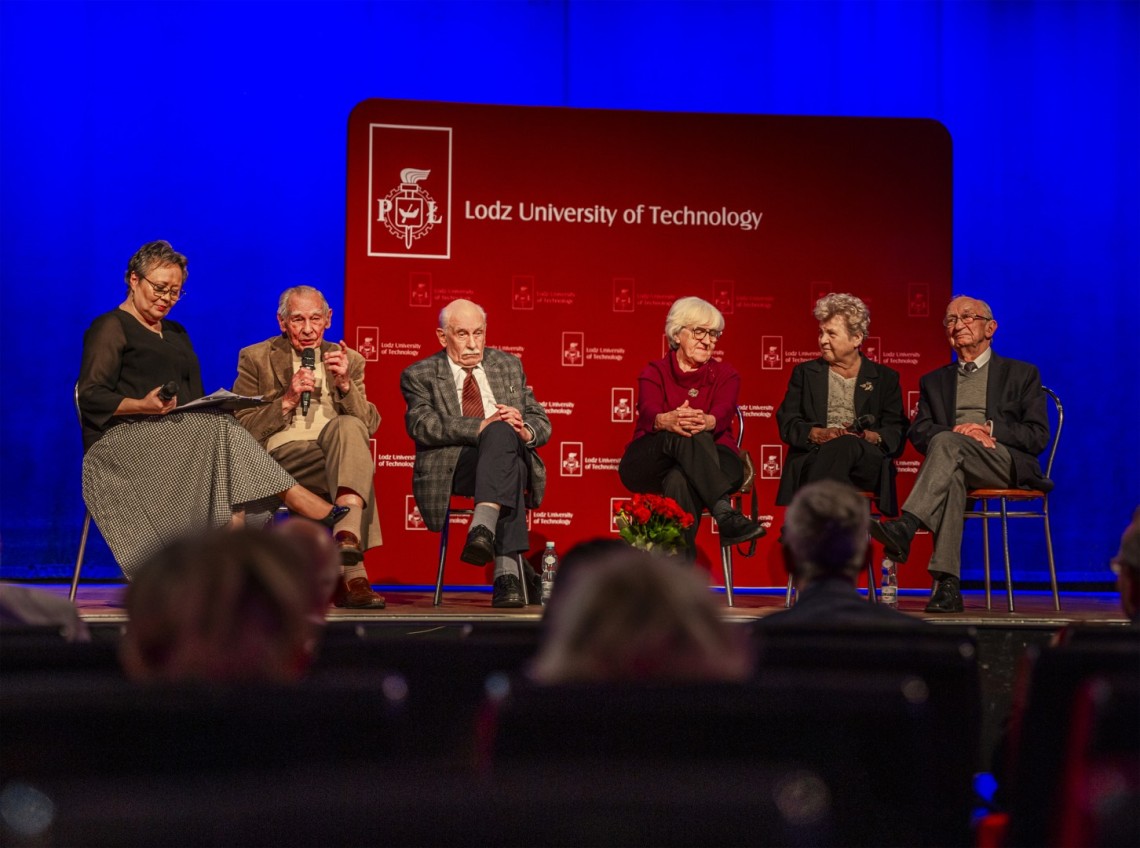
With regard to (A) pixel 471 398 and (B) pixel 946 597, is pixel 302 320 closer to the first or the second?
(A) pixel 471 398

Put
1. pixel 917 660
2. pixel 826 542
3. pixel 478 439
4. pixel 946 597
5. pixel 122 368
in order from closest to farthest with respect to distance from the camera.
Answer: pixel 917 660, pixel 826 542, pixel 122 368, pixel 946 597, pixel 478 439

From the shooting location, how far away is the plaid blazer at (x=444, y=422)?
503cm

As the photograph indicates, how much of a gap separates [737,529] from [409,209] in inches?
83.7

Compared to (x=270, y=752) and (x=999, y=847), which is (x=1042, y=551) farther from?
(x=270, y=752)

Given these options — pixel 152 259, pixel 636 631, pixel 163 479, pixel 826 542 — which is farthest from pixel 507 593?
pixel 636 631

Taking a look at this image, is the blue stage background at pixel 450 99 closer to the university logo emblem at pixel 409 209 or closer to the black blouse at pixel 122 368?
the university logo emblem at pixel 409 209

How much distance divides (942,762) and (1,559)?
6114 millimetres

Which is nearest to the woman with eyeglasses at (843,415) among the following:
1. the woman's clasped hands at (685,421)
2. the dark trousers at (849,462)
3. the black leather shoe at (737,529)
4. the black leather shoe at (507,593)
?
the dark trousers at (849,462)

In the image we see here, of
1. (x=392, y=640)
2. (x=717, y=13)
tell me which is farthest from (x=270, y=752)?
(x=717, y=13)

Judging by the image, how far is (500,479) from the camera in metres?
4.90

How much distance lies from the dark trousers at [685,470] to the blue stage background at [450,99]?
242 cm

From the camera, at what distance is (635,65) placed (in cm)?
709

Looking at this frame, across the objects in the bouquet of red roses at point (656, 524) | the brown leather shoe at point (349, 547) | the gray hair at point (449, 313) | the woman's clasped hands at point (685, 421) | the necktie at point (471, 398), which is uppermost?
the gray hair at point (449, 313)

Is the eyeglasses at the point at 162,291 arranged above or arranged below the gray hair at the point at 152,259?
below
